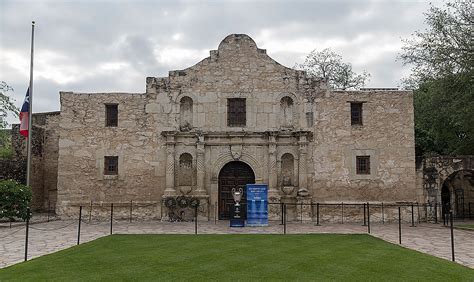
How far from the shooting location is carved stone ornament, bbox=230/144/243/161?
2069 cm

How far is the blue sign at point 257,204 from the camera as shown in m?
18.2

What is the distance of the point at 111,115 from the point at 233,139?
18.7ft

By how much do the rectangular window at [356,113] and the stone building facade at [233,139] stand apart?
0.15ft

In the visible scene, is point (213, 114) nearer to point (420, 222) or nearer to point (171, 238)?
point (171, 238)

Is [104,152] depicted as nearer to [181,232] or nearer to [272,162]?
[181,232]

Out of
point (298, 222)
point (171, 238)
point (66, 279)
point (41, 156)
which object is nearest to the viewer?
point (66, 279)

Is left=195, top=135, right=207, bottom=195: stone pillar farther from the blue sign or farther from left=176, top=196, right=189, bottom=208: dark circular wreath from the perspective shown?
the blue sign

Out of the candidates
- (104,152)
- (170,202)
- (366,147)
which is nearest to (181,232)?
(170,202)

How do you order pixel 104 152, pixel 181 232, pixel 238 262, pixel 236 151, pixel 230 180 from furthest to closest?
pixel 104 152 < pixel 230 180 < pixel 236 151 < pixel 181 232 < pixel 238 262

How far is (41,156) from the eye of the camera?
26172 mm

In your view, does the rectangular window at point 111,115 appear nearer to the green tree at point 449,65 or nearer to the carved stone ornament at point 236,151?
the carved stone ornament at point 236,151

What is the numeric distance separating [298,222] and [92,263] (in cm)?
1164

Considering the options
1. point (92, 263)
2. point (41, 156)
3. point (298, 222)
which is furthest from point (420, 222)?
point (41, 156)

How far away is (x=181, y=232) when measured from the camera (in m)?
15.7
